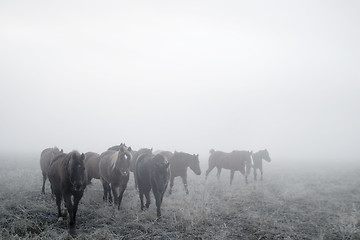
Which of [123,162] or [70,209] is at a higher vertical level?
[123,162]

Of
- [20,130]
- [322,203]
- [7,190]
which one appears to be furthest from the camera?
[20,130]

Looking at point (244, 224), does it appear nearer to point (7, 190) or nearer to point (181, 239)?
point (181, 239)

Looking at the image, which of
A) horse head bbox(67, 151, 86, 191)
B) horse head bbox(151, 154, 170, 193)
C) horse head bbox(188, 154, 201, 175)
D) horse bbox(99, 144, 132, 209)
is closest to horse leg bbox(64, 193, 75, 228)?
horse head bbox(67, 151, 86, 191)

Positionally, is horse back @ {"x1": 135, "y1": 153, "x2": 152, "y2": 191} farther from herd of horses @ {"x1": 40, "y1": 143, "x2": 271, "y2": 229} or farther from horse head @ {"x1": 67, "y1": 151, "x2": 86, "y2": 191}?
horse head @ {"x1": 67, "y1": 151, "x2": 86, "y2": 191}

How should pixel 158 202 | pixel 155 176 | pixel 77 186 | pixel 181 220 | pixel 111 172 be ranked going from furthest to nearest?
pixel 111 172 → pixel 155 176 → pixel 158 202 → pixel 181 220 → pixel 77 186

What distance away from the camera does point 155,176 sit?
1018 centimetres

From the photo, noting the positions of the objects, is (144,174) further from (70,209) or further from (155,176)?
(70,209)

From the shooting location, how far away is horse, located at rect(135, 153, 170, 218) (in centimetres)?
1002

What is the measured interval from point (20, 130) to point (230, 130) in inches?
4698

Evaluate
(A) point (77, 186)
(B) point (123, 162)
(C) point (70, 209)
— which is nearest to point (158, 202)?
(B) point (123, 162)

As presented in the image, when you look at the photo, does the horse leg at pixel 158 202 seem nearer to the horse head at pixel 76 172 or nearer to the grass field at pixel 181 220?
the grass field at pixel 181 220

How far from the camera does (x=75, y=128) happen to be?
145m

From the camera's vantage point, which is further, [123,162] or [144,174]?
[144,174]

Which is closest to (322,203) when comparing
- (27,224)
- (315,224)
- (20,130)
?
(315,224)
